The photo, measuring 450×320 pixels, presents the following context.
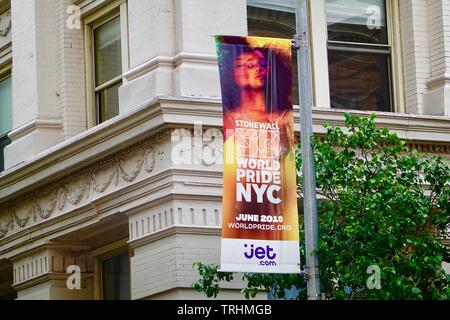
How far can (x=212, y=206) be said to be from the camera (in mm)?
20812

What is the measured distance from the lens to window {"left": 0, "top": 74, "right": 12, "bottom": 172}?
27297 mm

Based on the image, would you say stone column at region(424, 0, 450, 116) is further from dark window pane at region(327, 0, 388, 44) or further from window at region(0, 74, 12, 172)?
window at region(0, 74, 12, 172)

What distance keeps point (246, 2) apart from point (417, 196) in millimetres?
6001

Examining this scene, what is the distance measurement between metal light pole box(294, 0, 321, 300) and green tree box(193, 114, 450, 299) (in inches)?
22.7

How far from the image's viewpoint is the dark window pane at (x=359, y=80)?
75.7 feet

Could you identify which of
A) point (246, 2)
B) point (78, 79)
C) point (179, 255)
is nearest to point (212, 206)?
point (179, 255)

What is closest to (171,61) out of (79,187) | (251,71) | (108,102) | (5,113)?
(79,187)

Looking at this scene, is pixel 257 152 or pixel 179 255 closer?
pixel 257 152

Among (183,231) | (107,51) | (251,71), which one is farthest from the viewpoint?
(107,51)

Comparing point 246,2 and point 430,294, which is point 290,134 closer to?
point 430,294

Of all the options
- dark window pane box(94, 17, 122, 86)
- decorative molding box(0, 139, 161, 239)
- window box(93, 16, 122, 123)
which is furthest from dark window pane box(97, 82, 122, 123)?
decorative molding box(0, 139, 161, 239)

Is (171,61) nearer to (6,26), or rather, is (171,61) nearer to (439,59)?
(439,59)

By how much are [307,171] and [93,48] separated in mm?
9771

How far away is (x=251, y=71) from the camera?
16.7 metres
